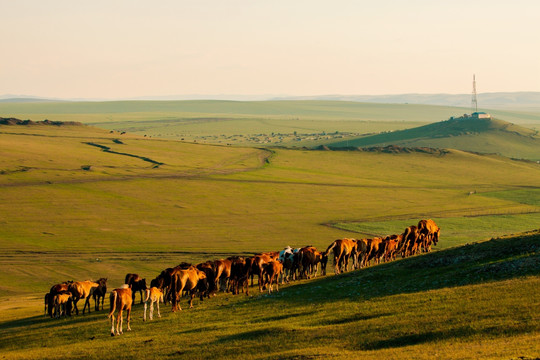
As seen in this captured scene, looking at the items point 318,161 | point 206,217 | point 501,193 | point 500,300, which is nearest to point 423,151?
point 318,161

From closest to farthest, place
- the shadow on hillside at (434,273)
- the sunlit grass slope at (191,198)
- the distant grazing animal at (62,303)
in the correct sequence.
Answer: the shadow on hillside at (434,273), the distant grazing animal at (62,303), the sunlit grass slope at (191,198)

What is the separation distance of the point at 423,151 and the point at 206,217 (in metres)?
86.7

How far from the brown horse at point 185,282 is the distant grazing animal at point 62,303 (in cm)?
526

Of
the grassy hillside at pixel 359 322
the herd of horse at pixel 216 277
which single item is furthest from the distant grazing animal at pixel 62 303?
the grassy hillside at pixel 359 322

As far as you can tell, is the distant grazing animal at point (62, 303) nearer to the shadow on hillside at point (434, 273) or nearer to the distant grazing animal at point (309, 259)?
the shadow on hillside at point (434, 273)

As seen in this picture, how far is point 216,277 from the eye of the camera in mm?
33406

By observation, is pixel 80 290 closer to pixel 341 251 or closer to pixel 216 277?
pixel 216 277

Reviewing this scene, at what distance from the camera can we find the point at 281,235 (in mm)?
75062

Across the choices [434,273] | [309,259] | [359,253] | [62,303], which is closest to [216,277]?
[309,259]

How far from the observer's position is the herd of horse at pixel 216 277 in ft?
96.5

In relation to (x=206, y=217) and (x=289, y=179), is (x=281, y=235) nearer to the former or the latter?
(x=206, y=217)

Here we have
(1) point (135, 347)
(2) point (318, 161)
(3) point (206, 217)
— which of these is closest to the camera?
(1) point (135, 347)

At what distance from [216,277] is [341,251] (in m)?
7.97

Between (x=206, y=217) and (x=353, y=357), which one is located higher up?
(x=353, y=357)
